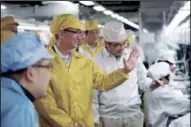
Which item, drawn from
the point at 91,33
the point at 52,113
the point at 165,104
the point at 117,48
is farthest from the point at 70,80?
the point at 165,104

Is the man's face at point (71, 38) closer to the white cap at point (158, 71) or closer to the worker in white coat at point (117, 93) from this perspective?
the worker in white coat at point (117, 93)

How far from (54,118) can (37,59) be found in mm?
795

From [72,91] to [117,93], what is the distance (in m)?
0.38

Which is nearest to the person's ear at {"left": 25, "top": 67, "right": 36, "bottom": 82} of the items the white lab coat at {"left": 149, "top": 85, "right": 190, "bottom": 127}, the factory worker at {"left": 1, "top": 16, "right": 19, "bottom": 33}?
the factory worker at {"left": 1, "top": 16, "right": 19, "bottom": 33}

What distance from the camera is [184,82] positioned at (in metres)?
4.37

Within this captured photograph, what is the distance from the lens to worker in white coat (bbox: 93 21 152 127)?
219 cm

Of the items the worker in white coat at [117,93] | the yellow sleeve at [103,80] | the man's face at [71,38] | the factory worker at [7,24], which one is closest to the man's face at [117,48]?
the worker in white coat at [117,93]

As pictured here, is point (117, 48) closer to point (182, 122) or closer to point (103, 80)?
point (103, 80)

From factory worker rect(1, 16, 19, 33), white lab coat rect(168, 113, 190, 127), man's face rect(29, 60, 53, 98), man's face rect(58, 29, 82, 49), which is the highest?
factory worker rect(1, 16, 19, 33)

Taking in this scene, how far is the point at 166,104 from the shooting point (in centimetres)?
313

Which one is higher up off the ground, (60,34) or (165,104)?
(60,34)

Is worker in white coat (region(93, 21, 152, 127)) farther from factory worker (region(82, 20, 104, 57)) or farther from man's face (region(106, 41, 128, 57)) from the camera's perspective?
factory worker (region(82, 20, 104, 57))

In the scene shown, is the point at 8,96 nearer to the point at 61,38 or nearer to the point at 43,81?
the point at 43,81

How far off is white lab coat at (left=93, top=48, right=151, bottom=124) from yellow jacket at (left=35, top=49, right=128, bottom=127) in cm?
18
